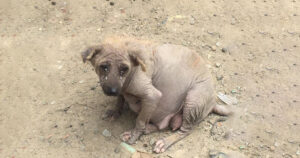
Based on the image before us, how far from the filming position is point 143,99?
13.8 feet

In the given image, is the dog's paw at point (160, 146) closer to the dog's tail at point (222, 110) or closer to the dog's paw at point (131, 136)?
the dog's paw at point (131, 136)

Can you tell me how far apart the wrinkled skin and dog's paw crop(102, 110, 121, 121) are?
0.01 meters

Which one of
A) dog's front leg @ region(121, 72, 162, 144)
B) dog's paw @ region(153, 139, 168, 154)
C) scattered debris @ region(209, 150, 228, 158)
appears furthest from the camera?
dog's paw @ region(153, 139, 168, 154)

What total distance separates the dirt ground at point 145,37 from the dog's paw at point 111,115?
93 millimetres

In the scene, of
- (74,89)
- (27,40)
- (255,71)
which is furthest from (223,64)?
(27,40)

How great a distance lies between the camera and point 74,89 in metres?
5.25

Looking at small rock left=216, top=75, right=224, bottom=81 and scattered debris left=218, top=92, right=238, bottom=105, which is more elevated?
small rock left=216, top=75, right=224, bottom=81

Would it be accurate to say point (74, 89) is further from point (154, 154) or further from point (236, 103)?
point (236, 103)

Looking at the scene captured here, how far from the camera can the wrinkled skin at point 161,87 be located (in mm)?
3934

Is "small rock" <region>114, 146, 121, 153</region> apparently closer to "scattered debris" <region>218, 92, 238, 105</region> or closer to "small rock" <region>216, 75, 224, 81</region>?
"scattered debris" <region>218, 92, 238, 105</region>

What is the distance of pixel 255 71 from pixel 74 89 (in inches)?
118

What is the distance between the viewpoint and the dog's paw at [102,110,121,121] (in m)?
4.84

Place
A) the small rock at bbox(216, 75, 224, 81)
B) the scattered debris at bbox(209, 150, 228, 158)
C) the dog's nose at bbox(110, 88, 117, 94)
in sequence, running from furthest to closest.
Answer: the small rock at bbox(216, 75, 224, 81) < the scattered debris at bbox(209, 150, 228, 158) < the dog's nose at bbox(110, 88, 117, 94)

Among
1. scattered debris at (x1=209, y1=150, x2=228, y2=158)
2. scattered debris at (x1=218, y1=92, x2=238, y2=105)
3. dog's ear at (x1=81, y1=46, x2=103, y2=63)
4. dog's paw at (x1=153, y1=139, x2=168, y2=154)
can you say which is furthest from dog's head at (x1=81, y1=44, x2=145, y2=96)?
scattered debris at (x1=218, y1=92, x2=238, y2=105)
